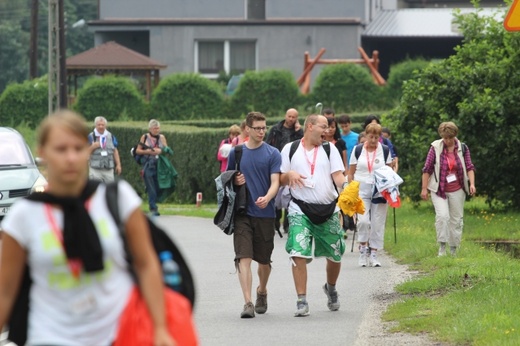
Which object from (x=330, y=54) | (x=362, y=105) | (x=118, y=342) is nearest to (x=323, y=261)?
(x=118, y=342)

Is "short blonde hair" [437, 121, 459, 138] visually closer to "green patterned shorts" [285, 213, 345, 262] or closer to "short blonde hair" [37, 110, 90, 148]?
"green patterned shorts" [285, 213, 345, 262]

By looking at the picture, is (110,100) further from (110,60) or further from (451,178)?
(451,178)

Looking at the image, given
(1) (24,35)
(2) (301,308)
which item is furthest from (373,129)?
(1) (24,35)

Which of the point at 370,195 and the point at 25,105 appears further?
the point at 25,105

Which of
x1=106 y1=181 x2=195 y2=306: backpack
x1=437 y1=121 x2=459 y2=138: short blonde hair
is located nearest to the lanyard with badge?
x1=437 y1=121 x2=459 y2=138: short blonde hair

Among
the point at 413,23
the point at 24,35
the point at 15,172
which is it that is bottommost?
the point at 15,172

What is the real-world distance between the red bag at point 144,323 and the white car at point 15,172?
1191 cm

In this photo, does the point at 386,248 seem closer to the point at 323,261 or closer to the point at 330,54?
the point at 323,261

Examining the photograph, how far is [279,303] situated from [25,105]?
111 ft

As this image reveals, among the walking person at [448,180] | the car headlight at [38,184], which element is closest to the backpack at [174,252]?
the walking person at [448,180]

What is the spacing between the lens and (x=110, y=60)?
180 ft

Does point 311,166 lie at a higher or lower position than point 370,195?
higher

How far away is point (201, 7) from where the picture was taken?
64688 millimetres

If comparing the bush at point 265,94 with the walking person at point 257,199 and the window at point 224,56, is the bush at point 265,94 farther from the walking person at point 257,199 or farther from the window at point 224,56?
the walking person at point 257,199
